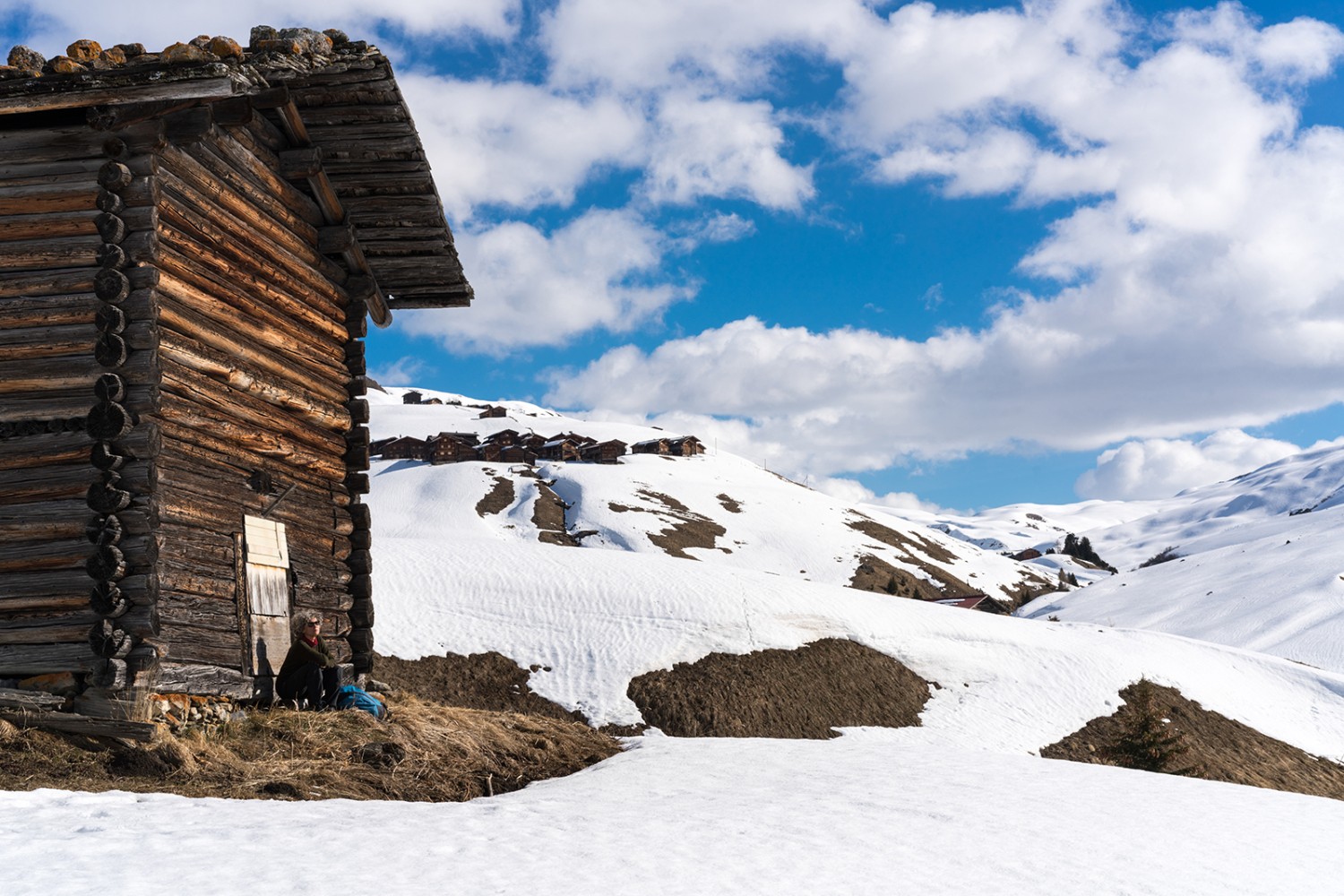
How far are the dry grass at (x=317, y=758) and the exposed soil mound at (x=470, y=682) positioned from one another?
11.5m

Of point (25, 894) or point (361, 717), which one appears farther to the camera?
point (361, 717)

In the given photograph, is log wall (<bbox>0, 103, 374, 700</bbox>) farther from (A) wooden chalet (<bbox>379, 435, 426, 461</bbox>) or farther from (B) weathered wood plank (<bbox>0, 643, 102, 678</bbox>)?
(A) wooden chalet (<bbox>379, 435, 426, 461</bbox>)

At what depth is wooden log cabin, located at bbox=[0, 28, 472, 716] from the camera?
10883 millimetres

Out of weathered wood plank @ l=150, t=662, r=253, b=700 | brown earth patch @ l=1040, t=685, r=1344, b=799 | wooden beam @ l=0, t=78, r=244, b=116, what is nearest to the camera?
wooden beam @ l=0, t=78, r=244, b=116

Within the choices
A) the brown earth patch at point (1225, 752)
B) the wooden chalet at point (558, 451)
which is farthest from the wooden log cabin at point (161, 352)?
the wooden chalet at point (558, 451)

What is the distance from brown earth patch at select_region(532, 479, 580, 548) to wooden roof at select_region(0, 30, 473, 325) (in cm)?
6153

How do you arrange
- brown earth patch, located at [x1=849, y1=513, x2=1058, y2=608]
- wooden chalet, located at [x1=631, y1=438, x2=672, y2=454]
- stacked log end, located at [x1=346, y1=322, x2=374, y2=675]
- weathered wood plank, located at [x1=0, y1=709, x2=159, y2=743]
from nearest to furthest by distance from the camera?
weathered wood plank, located at [x1=0, y1=709, x2=159, y2=743]
stacked log end, located at [x1=346, y1=322, x2=374, y2=675]
brown earth patch, located at [x1=849, y1=513, x2=1058, y2=608]
wooden chalet, located at [x1=631, y1=438, x2=672, y2=454]

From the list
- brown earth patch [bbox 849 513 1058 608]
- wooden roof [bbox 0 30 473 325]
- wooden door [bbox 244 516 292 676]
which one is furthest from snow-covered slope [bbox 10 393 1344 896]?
brown earth patch [bbox 849 513 1058 608]

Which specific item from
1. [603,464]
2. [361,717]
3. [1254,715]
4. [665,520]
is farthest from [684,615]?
[603,464]

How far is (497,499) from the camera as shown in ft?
315

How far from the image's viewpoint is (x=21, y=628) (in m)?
10.8

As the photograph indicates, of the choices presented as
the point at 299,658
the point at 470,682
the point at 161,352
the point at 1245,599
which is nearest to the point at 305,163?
the point at 161,352

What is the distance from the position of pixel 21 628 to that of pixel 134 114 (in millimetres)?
5633

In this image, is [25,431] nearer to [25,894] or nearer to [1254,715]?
[25,894]
